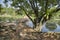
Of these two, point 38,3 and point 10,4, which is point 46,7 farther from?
point 10,4

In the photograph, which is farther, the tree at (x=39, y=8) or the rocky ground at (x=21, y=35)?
the tree at (x=39, y=8)

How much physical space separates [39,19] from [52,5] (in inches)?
61.3

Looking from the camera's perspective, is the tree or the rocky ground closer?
the rocky ground

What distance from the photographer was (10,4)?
1333cm

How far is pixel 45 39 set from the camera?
897cm

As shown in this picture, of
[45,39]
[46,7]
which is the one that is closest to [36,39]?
[45,39]

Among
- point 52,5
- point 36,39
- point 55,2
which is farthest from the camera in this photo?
point 52,5

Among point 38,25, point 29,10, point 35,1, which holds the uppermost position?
point 35,1

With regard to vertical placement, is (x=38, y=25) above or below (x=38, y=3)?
below

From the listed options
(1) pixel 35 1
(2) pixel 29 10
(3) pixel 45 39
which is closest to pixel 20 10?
(2) pixel 29 10

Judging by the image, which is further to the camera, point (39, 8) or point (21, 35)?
point (39, 8)

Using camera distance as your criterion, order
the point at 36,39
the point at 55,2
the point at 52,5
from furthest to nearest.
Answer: the point at 52,5 → the point at 55,2 → the point at 36,39

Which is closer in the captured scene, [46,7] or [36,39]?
[36,39]

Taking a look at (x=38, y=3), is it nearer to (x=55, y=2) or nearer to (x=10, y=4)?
(x=55, y=2)
